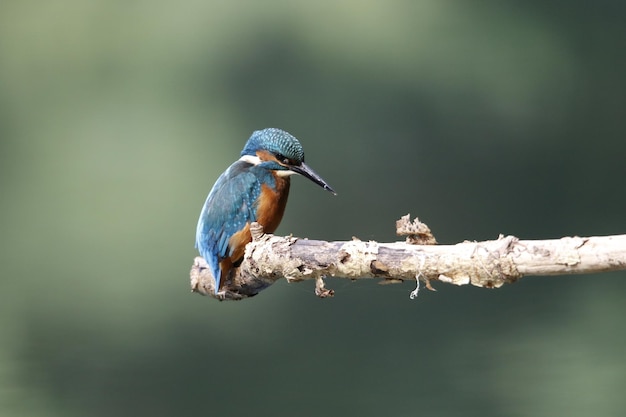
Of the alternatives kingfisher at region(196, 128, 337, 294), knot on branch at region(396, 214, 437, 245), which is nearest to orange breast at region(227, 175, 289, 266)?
kingfisher at region(196, 128, 337, 294)

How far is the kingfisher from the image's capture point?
1659mm

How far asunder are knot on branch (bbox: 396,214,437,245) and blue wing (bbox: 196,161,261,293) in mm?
538

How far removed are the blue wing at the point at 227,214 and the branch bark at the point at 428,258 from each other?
170 mm

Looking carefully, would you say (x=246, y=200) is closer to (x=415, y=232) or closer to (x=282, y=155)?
(x=282, y=155)

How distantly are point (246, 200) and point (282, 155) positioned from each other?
0.42 ft

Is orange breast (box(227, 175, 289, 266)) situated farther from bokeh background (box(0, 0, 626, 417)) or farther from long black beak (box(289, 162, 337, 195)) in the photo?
bokeh background (box(0, 0, 626, 417))

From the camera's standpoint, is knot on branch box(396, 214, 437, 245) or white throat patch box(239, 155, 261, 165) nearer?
knot on branch box(396, 214, 437, 245)

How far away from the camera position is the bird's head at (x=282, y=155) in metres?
1.73

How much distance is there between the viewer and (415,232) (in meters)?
1.19

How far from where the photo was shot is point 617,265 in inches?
39.1

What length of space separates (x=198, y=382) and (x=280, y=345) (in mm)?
380

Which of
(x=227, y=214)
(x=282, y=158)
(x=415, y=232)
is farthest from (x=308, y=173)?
(x=415, y=232)

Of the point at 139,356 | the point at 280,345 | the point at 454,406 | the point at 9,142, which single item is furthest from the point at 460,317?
the point at 9,142
